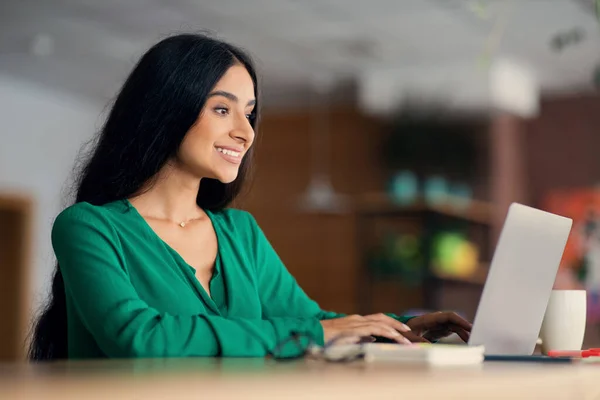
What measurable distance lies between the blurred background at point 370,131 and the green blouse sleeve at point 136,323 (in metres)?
4.45

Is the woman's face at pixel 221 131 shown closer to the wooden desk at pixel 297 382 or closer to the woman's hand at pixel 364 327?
the woman's hand at pixel 364 327

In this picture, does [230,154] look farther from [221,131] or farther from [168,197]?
[168,197]

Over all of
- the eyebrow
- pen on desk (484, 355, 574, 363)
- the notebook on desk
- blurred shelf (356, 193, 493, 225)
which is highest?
the eyebrow

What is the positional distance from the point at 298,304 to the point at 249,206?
6797 mm

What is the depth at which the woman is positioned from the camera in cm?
183

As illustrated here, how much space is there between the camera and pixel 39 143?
8.45 m

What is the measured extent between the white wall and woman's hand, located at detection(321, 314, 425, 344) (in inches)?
262

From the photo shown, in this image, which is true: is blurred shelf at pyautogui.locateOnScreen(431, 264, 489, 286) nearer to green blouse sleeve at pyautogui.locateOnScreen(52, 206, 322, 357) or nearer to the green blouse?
the green blouse

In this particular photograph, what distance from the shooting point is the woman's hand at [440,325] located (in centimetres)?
196

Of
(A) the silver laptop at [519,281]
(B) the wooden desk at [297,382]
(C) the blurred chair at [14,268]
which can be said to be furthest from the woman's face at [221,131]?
(C) the blurred chair at [14,268]

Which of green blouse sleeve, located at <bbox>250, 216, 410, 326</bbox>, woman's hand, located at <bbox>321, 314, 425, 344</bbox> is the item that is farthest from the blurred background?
woman's hand, located at <bbox>321, 314, 425, 344</bbox>

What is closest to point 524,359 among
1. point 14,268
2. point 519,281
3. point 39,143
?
point 519,281

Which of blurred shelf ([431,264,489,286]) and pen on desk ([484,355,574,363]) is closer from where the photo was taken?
pen on desk ([484,355,574,363])

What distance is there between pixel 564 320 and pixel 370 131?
6822 millimetres
